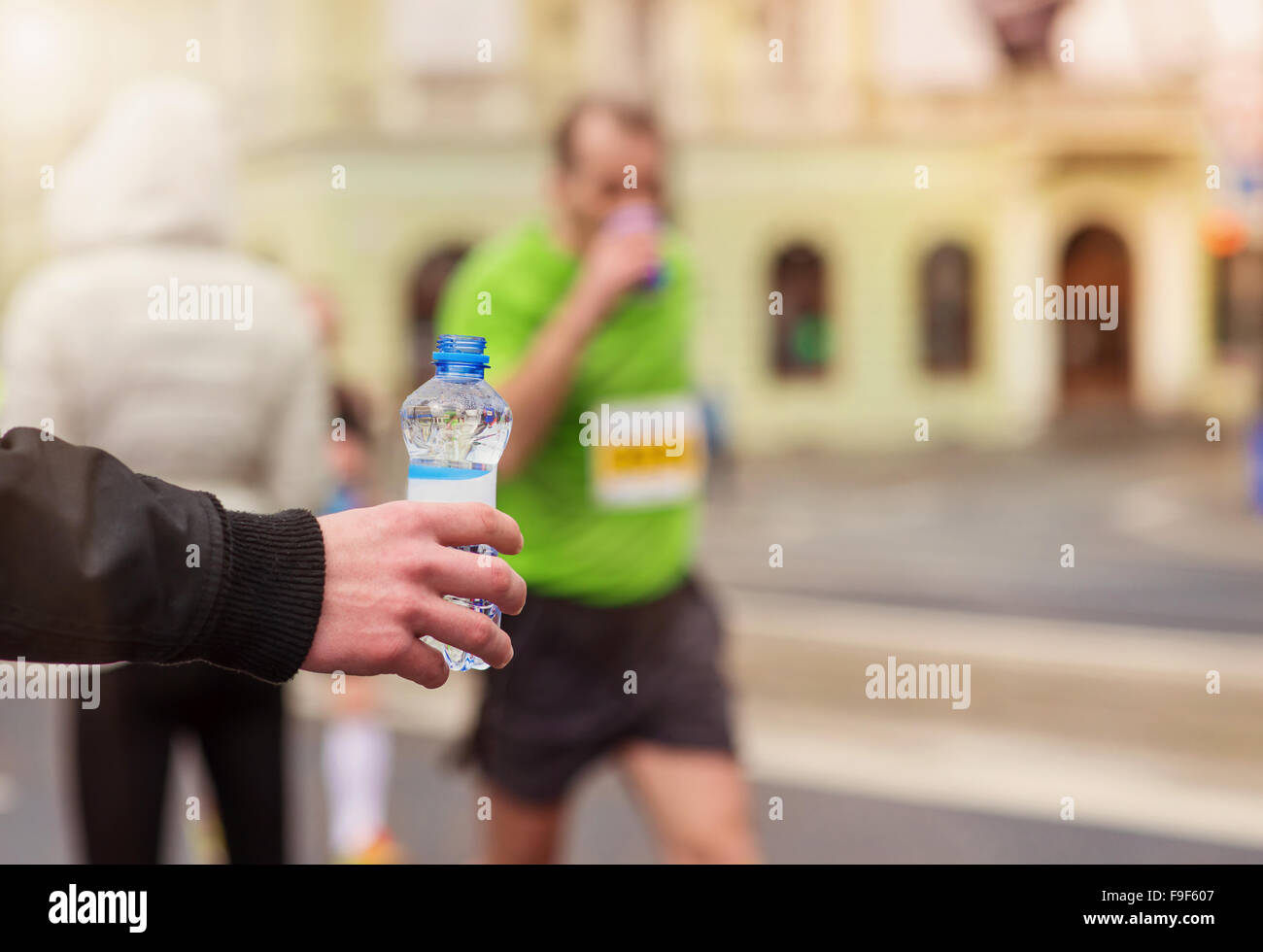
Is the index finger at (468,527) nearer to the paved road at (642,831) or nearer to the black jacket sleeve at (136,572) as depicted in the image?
the black jacket sleeve at (136,572)

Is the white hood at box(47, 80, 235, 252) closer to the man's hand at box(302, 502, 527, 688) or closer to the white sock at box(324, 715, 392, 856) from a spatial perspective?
the man's hand at box(302, 502, 527, 688)

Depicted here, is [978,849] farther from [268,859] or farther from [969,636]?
[969,636]

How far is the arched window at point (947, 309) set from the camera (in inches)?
1000

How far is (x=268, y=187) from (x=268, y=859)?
70.5ft

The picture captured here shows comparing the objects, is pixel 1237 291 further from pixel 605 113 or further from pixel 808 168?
pixel 605 113

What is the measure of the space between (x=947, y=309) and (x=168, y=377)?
23.7 metres

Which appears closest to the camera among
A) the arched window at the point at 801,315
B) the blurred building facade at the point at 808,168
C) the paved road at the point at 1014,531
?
the paved road at the point at 1014,531

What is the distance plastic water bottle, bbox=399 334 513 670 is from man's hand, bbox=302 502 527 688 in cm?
2

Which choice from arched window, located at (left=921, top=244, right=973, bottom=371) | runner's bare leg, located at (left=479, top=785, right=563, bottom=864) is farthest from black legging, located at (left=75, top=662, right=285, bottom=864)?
arched window, located at (left=921, top=244, right=973, bottom=371)

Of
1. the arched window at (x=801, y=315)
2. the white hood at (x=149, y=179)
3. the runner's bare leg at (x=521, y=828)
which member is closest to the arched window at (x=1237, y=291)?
the arched window at (x=801, y=315)

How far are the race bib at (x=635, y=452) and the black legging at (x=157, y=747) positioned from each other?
0.69 m

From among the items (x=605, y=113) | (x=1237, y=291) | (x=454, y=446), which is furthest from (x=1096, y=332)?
(x=454, y=446)
